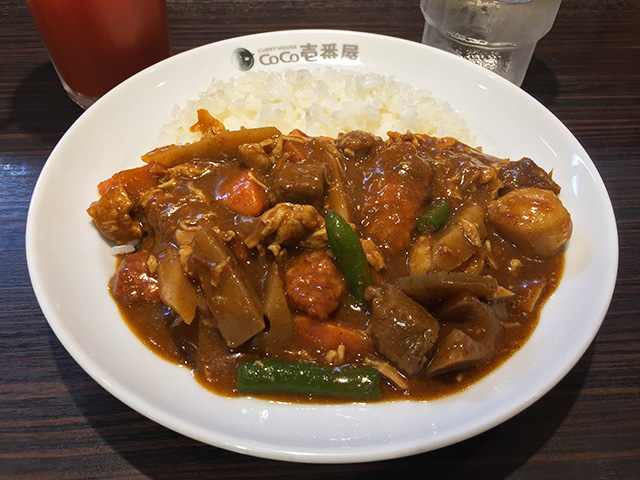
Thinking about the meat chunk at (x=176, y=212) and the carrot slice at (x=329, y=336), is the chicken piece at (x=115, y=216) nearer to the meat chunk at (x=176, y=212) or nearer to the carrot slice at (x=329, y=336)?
the meat chunk at (x=176, y=212)

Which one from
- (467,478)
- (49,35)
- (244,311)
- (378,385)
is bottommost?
(467,478)

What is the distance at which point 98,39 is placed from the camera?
314 centimetres

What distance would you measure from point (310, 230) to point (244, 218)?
334 millimetres

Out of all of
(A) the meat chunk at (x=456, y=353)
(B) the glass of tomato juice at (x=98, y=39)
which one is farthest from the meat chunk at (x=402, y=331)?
(B) the glass of tomato juice at (x=98, y=39)

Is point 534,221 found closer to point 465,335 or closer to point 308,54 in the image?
point 465,335

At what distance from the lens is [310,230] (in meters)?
2.25

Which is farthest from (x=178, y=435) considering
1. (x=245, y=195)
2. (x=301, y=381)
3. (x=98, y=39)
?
(x=98, y=39)

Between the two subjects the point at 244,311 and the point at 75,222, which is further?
the point at 75,222

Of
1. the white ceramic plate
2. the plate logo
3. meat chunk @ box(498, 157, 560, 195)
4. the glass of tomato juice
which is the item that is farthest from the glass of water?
the glass of tomato juice

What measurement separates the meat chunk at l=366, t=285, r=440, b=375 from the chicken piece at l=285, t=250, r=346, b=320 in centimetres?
19

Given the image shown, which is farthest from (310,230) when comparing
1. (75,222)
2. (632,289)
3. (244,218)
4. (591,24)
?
(591,24)

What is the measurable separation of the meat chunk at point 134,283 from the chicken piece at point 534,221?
5.41 ft

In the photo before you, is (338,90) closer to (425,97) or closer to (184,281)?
(425,97)

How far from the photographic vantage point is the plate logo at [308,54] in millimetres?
3484
